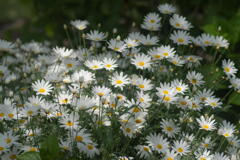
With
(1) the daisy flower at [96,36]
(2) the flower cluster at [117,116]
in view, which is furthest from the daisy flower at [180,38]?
(1) the daisy flower at [96,36]

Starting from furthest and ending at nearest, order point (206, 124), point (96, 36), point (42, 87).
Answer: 1. point (96, 36)
2. point (42, 87)
3. point (206, 124)

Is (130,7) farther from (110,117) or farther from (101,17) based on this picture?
(110,117)

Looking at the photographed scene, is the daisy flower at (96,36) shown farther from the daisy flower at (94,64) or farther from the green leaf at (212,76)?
the green leaf at (212,76)

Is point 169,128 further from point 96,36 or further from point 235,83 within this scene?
point 96,36

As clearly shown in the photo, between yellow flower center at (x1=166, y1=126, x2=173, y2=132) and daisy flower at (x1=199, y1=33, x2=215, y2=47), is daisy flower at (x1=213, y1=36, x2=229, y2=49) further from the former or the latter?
yellow flower center at (x1=166, y1=126, x2=173, y2=132)

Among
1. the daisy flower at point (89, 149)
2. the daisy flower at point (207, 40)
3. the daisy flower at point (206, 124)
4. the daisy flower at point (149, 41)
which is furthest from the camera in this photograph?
the daisy flower at point (207, 40)

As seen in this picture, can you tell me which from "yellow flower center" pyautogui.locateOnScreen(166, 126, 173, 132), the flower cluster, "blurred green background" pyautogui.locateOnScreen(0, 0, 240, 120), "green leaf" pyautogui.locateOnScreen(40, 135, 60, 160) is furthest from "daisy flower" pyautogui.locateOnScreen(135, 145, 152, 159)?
"blurred green background" pyautogui.locateOnScreen(0, 0, 240, 120)

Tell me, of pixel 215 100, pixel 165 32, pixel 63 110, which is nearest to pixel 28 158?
pixel 63 110

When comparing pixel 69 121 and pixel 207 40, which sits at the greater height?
pixel 207 40

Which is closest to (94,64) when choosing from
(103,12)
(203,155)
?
(203,155)

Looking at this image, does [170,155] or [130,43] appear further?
[130,43]

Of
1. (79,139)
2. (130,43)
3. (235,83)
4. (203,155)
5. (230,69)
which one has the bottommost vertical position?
(203,155)
